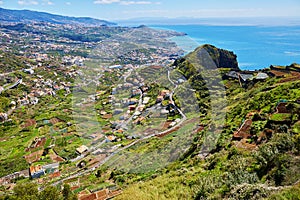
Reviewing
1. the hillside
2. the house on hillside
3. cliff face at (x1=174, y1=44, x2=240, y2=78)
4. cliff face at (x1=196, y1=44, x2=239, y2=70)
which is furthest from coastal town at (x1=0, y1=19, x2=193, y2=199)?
cliff face at (x1=196, y1=44, x2=239, y2=70)

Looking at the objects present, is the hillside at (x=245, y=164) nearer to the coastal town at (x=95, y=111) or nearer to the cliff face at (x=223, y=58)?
the coastal town at (x=95, y=111)

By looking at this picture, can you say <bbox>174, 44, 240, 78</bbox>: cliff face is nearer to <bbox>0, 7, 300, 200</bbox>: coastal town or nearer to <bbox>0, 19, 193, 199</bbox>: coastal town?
<bbox>0, 7, 300, 200</bbox>: coastal town

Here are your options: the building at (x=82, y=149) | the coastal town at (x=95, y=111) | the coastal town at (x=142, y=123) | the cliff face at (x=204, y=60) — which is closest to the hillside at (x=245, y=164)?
the coastal town at (x=142, y=123)

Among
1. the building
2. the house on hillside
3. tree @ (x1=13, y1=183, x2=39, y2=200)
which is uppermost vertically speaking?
tree @ (x1=13, y1=183, x2=39, y2=200)

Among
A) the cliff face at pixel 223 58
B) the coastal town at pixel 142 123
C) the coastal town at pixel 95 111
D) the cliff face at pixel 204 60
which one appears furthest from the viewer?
the cliff face at pixel 223 58

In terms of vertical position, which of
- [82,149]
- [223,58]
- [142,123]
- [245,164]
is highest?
[223,58]

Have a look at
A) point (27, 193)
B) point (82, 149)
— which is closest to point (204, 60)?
point (82, 149)

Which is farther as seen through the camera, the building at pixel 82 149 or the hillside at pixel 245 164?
the building at pixel 82 149

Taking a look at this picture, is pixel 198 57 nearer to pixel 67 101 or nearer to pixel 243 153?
pixel 243 153

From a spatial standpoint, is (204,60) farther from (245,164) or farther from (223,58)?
(245,164)

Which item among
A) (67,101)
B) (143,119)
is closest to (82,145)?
(143,119)

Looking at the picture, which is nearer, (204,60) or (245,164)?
(245,164)
